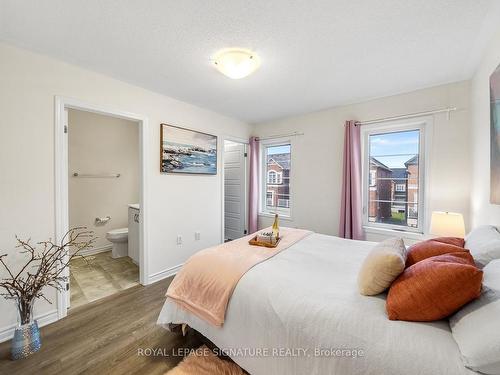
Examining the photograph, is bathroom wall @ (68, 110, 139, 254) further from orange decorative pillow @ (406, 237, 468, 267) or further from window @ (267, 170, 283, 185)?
orange decorative pillow @ (406, 237, 468, 267)

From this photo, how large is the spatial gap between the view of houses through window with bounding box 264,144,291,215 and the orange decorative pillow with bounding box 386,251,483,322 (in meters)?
2.89

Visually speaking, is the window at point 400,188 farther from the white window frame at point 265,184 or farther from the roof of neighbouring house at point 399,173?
the white window frame at point 265,184

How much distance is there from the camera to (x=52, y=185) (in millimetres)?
1967

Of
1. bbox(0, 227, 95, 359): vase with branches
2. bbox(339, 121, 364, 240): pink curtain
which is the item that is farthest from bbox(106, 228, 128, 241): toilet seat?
bbox(339, 121, 364, 240): pink curtain

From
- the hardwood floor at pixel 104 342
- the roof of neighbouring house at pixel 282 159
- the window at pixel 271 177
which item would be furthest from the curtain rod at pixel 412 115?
the hardwood floor at pixel 104 342

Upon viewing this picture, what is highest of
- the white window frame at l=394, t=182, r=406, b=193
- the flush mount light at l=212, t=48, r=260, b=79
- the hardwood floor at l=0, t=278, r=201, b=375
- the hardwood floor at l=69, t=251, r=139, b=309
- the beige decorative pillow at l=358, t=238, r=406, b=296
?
the flush mount light at l=212, t=48, r=260, b=79

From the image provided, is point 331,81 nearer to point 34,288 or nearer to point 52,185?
point 52,185

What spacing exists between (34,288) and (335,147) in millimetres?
3626

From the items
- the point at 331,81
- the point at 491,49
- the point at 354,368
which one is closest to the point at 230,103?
the point at 331,81

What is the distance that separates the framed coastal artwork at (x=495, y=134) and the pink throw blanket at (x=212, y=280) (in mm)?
1647

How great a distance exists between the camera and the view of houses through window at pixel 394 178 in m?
2.76

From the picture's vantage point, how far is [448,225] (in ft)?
6.83

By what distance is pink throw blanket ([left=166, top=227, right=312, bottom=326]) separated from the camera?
1.42 metres

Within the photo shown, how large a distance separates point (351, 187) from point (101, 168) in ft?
13.7
